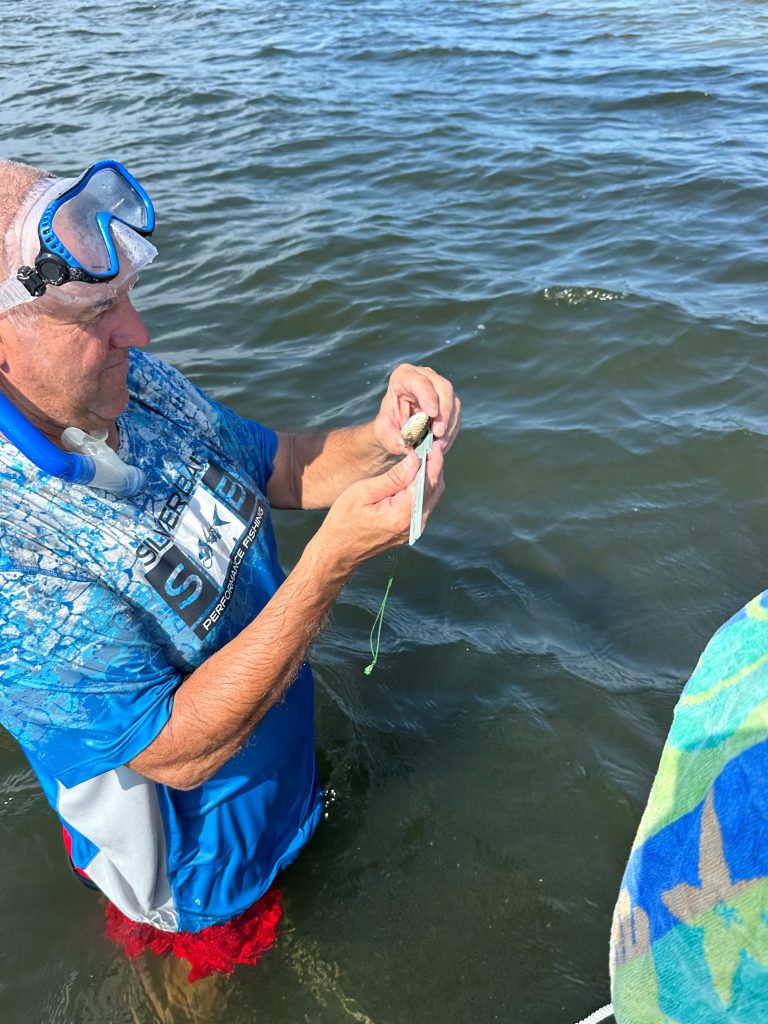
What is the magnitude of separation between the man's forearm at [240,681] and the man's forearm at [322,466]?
2.98ft

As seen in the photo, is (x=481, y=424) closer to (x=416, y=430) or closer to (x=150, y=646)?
(x=416, y=430)

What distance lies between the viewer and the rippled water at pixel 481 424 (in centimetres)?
333

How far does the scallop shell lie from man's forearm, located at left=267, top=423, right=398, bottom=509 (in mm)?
689

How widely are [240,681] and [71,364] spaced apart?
3.04 ft

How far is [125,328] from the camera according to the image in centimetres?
236

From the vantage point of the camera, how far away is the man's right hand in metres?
2.26

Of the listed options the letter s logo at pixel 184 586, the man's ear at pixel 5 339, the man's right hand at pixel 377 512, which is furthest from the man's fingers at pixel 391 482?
the man's ear at pixel 5 339

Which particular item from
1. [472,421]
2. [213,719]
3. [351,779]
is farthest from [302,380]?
[213,719]

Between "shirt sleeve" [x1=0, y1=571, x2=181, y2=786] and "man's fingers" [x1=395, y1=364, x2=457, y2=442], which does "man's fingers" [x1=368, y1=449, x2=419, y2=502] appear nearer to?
"man's fingers" [x1=395, y1=364, x2=457, y2=442]

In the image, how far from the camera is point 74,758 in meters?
2.29

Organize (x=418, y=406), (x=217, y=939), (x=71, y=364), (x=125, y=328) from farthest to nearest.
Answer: (x=217, y=939)
(x=418, y=406)
(x=125, y=328)
(x=71, y=364)

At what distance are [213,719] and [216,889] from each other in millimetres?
872

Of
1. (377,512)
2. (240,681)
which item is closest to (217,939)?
(240,681)

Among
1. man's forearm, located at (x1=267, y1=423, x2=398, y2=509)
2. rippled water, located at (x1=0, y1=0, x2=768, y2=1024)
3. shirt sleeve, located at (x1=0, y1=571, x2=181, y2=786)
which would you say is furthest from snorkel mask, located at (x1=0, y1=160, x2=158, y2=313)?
rippled water, located at (x1=0, y1=0, x2=768, y2=1024)
